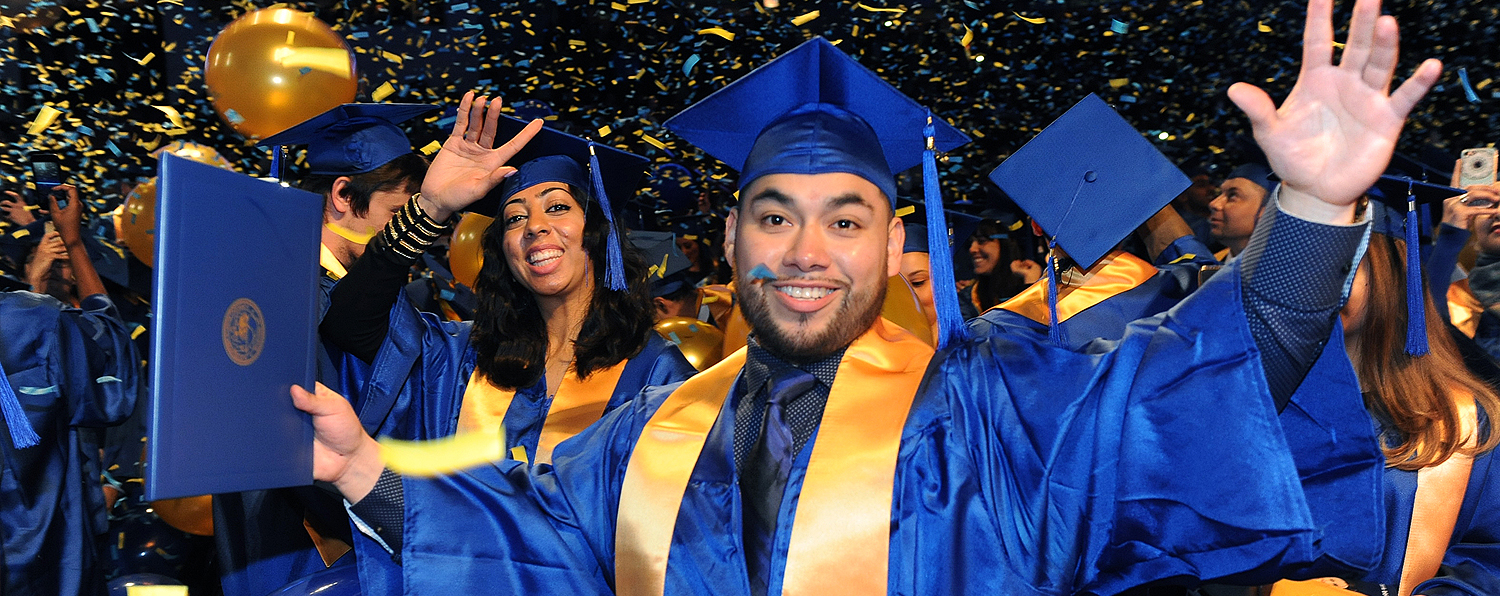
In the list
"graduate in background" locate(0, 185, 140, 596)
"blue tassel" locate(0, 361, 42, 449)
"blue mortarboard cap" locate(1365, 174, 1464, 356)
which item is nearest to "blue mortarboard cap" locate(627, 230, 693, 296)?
"graduate in background" locate(0, 185, 140, 596)

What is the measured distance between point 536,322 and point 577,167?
→ 484 millimetres

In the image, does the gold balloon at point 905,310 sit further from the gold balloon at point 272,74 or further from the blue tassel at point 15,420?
the blue tassel at point 15,420

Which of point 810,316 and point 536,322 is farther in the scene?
point 536,322

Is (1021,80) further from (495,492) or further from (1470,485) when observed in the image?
(495,492)

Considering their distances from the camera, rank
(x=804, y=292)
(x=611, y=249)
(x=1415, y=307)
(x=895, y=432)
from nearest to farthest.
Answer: (x=895, y=432)
(x=804, y=292)
(x=1415, y=307)
(x=611, y=249)

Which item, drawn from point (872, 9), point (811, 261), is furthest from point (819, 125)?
point (872, 9)

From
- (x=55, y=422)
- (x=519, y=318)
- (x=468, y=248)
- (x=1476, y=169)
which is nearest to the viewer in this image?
(x=519, y=318)

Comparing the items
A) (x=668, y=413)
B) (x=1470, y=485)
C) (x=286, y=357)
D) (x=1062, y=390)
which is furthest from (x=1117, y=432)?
(x=1470, y=485)

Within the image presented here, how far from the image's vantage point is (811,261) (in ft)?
6.17

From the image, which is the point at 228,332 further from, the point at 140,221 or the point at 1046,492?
the point at 140,221

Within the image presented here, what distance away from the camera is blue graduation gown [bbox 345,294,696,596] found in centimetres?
295

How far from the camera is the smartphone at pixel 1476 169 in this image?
409 cm

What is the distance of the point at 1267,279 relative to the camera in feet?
4.91

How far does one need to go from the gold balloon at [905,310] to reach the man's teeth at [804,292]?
196cm
